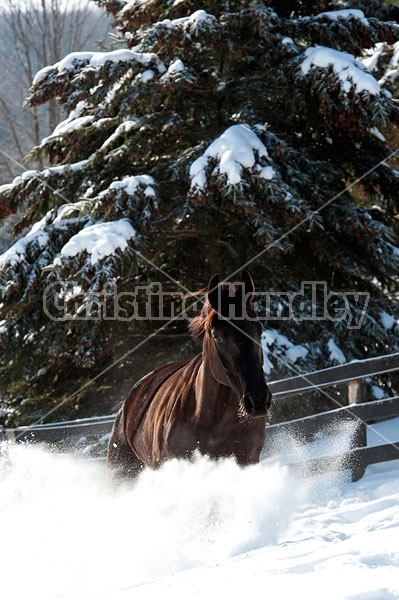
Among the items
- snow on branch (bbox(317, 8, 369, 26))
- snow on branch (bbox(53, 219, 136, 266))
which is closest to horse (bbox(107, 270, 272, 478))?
snow on branch (bbox(53, 219, 136, 266))

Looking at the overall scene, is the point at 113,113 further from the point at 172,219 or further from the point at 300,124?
the point at 300,124

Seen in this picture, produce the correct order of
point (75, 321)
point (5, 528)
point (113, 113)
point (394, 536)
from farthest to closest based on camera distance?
point (113, 113) < point (75, 321) < point (5, 528) < point (394, 536)

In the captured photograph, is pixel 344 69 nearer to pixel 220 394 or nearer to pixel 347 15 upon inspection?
pixel 347 15

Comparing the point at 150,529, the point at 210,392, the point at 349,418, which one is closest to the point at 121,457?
the point at 150,529

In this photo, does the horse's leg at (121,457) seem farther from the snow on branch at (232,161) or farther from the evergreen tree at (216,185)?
the snow on branch at (232,161)

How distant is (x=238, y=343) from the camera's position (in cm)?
432

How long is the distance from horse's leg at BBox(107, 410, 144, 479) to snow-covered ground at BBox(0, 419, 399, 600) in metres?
0.16

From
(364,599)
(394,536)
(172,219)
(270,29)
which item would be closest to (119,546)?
(394,536)

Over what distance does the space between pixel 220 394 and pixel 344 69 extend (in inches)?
203

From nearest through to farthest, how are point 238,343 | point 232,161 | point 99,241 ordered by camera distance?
point 238,343
point 232,161
point 99,241

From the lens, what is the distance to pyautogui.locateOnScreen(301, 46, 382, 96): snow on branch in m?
7.93

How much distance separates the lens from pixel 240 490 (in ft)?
14.9

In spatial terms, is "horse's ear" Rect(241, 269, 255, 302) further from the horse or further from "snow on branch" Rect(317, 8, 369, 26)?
"snow on branch" Rect(317, 8, 369, 26)

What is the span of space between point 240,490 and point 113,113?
6744 mm
